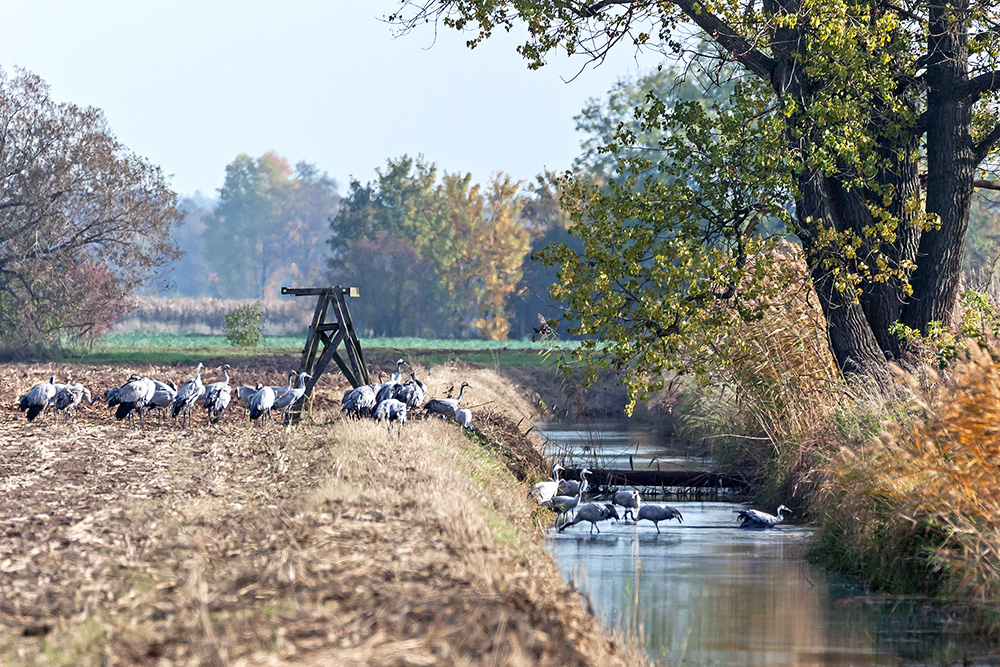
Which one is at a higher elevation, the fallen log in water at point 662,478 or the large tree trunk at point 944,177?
the large tree trunk at point 944,177

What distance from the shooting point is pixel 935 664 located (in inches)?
396

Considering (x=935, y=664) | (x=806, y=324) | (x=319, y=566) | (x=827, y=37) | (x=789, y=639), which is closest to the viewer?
(x=319, y=566)

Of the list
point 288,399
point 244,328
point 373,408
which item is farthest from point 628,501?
point 244,328

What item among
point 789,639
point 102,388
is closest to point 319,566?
point 789,639

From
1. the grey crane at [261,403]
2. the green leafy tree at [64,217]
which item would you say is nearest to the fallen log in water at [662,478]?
the grey crane at [261,403]

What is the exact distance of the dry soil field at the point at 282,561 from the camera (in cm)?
656

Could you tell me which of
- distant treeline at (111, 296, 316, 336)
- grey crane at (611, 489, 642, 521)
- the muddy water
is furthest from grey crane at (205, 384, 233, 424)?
distant treeline at (111, 296, 316, 336)

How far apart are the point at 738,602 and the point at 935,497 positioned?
235 cm

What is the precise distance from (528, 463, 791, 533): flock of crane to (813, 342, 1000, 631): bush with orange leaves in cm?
261

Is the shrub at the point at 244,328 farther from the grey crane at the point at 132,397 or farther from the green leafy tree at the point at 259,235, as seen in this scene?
the green leafy tree at the point at 259,235

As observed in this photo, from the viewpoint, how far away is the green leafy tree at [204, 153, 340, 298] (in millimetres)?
139875

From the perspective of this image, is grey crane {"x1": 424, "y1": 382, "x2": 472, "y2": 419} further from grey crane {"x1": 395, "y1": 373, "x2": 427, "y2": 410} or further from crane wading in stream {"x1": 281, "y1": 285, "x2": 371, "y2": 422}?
crane wading in stream {"x1": 281, "y1": 285, "x2": 371, "y2": 422}

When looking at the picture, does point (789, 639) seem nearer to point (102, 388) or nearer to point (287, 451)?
point (287, 451)

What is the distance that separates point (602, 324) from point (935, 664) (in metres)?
8.74
